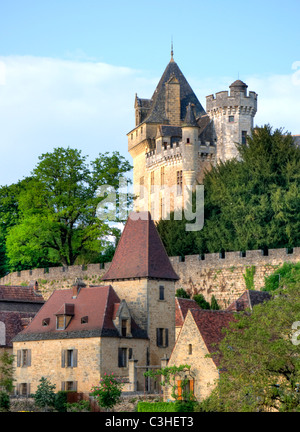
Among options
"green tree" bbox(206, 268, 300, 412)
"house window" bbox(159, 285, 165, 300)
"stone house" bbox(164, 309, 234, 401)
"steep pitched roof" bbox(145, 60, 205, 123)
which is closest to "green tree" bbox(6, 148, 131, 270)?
"steep pitched roof" bbox(145, 60, 205, 123)

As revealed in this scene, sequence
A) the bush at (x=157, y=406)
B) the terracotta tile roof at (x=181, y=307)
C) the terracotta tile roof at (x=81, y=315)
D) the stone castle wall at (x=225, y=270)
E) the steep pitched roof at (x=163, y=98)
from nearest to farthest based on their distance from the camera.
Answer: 1. the bush at (x=157, y=406)
2. the terracotta tile roof at (x=81, y=315)
3. the terracotta tile roof at (x=181, y=307)
4. the stone castle wall at (x=225, y=270)
5. the steep pitched roof at (x=163, y=98)

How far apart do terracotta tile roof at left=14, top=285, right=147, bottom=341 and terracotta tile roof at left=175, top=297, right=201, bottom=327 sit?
15.6 feet

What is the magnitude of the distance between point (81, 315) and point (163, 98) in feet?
120

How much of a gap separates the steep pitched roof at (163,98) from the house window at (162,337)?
33848mm

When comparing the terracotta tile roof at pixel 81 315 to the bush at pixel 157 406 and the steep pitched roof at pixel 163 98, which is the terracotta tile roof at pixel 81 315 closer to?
the bush at pixel 157 406

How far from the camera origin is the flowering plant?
49.6m

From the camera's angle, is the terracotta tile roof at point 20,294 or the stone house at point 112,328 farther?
the terracotta tile roof at point 20,294

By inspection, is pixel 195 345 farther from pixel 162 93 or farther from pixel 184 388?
pixel 162 93

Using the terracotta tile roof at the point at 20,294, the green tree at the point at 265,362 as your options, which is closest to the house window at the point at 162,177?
the terracotta tile roof at the point at 20,294

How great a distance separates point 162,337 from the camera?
5572cm

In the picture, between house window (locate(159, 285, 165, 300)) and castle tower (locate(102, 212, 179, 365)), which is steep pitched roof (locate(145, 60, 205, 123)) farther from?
house window (locate(159, 285, 165, 300))

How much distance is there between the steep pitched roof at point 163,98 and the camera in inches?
3460

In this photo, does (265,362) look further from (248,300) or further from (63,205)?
(63,205)
